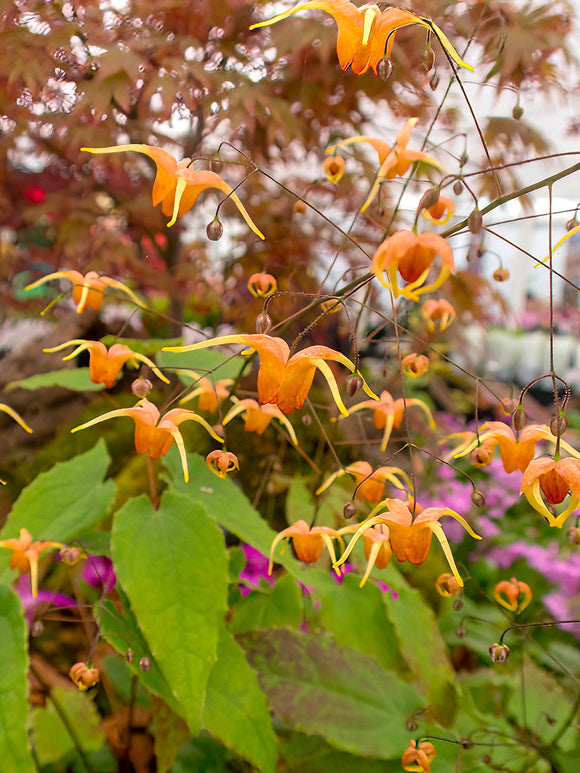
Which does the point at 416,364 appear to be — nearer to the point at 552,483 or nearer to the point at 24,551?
the point at 552,483

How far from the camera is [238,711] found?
0.48m

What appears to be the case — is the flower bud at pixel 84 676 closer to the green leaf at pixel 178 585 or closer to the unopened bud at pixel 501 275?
the green leaf at pixel 178 585

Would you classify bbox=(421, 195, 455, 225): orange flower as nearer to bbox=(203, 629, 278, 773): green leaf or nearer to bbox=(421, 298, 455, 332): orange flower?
bbox=(421, 298, 455, 332): orange flower

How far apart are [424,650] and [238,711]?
0.20m

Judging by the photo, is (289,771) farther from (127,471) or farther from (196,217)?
(196,217)

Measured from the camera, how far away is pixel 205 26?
0.68 m

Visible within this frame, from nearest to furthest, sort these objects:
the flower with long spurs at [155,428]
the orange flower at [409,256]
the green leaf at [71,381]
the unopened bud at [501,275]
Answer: the orange flower at [409,256] → the flower with long spurs at [155,428] → the unopened bud at [501,275] → the green leaf at [71,381]

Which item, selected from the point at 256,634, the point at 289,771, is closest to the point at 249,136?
the point at 256,634

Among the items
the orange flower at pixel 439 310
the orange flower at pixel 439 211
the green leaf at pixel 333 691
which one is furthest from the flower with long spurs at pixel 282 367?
the green leaf at pixel 333 691

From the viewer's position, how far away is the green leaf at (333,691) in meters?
0.53

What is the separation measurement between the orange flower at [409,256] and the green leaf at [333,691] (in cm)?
41

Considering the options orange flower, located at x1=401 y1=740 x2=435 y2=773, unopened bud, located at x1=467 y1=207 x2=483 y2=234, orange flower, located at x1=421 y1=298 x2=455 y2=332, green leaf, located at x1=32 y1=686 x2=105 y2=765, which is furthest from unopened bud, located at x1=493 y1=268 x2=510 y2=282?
green leaf, located at x1=32 y1=686 x2=105 y2=765

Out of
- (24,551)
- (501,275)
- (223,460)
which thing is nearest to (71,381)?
(24,551)

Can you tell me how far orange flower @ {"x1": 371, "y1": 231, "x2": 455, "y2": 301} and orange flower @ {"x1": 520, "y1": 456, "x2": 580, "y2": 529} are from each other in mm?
121
